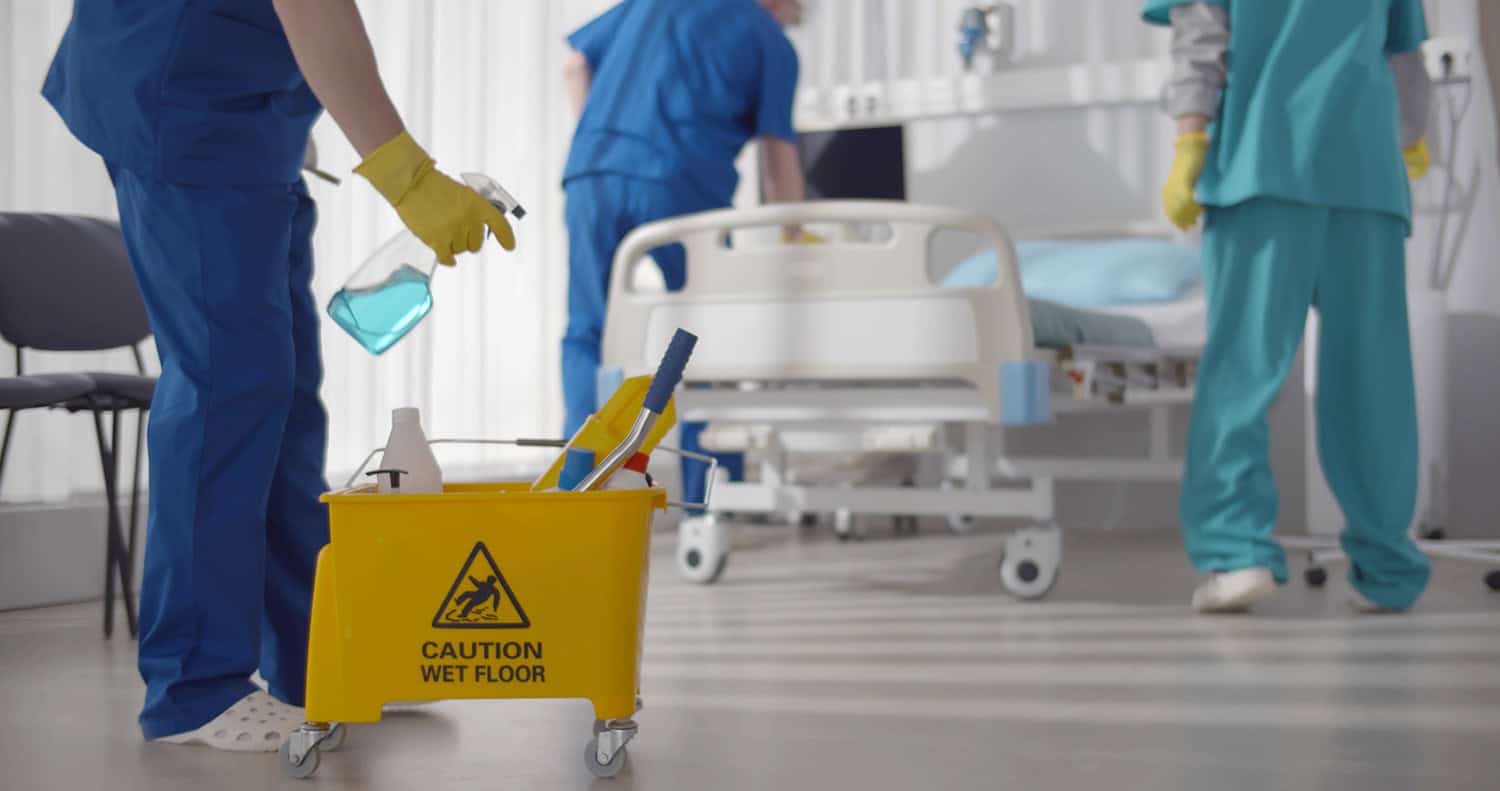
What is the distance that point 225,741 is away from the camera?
1453 millimetres

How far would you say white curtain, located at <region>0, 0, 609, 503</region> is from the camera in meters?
2.67

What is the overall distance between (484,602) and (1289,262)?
5.40 feet

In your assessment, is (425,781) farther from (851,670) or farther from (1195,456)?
(1195,456)

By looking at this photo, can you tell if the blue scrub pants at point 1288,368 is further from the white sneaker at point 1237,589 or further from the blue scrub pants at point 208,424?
the blue scrub pants at point 208,424

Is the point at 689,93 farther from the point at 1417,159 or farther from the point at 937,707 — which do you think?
the point at 937,707

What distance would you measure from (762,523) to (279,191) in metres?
3.12

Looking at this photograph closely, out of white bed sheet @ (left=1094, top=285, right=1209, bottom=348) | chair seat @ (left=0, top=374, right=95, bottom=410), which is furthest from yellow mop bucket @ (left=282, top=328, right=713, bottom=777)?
white bed sheet @ (left=1094, top=285, right=1209, bottom=348)

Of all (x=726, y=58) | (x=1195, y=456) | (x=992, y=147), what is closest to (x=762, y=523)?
(x=992, y=147)

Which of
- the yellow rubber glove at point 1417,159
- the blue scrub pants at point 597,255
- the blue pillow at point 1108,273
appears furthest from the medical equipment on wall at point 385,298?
the blue pillow at point 1108,273

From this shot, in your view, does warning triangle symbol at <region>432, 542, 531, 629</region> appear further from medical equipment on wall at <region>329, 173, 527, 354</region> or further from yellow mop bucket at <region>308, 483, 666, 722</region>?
medical equipment on wall at <region>329, 173, 527, 354</region>

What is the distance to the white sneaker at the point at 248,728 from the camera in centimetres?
145

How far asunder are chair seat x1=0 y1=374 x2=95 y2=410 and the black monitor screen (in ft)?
9.07

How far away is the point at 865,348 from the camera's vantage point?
8.70 ft

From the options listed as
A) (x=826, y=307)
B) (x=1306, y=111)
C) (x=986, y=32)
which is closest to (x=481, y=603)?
(x=826, y=307)
